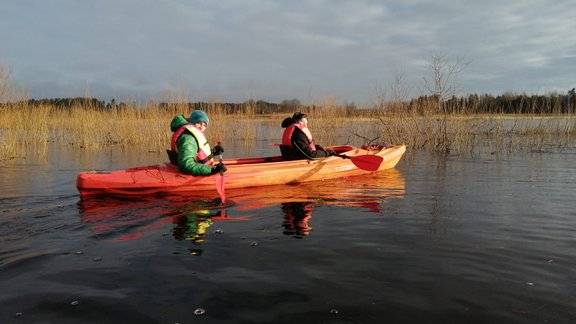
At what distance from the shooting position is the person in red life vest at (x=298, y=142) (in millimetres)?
7766

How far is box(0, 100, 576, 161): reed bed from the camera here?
41.5ft

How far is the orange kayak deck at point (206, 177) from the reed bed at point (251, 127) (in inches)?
155

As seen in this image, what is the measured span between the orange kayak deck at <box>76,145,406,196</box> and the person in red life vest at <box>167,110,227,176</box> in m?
0.15

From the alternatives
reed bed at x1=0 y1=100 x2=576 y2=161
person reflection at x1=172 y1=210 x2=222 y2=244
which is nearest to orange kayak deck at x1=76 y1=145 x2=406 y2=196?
person reflection at x1=172 y1=210 x2=222 y2=244

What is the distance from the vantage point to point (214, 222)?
4.88m

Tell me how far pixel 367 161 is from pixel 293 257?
471 centimetres

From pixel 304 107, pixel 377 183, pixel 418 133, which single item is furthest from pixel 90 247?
pixel 304 107

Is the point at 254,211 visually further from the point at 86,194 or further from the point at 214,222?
the point at 86,194

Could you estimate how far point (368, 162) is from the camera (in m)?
8.08

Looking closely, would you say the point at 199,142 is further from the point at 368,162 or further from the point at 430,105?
the point at 430,105

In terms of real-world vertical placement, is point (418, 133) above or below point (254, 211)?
above

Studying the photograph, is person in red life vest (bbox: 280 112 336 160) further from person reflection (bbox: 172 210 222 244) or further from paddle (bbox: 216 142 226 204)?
person reflection (bbox: 172 210 222 244)

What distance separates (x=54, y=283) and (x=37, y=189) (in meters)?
4.31

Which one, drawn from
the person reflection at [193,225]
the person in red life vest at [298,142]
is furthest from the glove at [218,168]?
the person in red life vest at [298,142]
